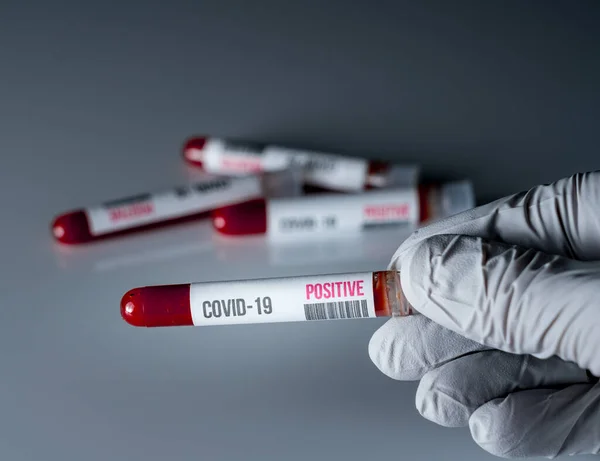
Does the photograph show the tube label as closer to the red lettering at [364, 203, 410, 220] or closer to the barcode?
the red lettering at [364, 203, 410, 220]

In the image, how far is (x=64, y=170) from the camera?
82.7 inches

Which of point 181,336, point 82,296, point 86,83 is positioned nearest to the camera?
point 181,336

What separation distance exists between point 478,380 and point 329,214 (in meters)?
0.65

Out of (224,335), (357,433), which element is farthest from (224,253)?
(357,433)

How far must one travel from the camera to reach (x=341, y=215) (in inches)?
73.1

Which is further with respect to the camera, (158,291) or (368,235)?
(368,235)

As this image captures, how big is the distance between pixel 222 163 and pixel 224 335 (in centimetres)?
61

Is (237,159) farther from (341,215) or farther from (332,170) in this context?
(341,215)

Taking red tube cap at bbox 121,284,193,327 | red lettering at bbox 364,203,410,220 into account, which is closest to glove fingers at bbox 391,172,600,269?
red tube cap at bbox 121,284,193,327

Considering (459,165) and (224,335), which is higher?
(459,165)

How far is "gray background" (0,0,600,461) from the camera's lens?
1.43 metres

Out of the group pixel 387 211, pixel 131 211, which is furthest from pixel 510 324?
pixel 131 211

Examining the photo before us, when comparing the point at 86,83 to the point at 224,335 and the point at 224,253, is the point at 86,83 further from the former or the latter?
the point at 224,335

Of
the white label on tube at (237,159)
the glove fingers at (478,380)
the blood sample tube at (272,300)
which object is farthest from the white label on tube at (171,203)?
the glove fingers at (478,380)
